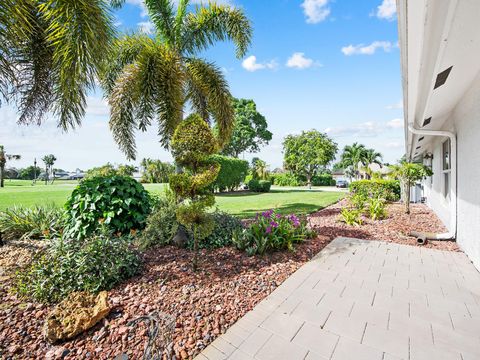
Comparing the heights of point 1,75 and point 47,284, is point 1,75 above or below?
above

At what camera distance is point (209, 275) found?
11.4ft

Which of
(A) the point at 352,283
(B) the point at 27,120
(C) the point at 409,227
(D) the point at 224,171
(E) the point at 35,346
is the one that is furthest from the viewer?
(D) the point at 224,171

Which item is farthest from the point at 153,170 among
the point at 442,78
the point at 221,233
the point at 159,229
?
the point at 442,78

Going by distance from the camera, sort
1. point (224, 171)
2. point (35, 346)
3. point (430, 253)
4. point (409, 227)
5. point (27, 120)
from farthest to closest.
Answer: point (224, 171), point (409, 227), point (27, 120), point (430, 253), point (35, 346)

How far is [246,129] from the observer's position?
32.9 meters

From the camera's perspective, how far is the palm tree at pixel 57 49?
354 cm

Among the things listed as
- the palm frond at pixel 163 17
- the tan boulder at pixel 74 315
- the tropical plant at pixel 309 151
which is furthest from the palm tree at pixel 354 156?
the tan boulder at pixel 74 315

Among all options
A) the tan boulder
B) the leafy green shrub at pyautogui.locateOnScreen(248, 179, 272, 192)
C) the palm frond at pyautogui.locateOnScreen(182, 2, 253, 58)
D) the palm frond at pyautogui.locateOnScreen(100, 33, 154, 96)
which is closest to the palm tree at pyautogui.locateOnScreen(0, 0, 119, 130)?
the palm frond at pyautogui.locateOnScreen(100, 33, 154, 96)

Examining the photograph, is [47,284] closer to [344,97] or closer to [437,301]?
[437,301]

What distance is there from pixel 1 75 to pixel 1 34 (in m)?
1.13

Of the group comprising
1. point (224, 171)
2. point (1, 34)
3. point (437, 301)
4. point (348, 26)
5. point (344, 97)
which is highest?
point (348, 26)

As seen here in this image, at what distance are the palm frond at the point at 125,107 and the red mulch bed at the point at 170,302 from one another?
363cm

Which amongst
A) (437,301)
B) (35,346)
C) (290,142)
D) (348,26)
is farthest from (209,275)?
(290,142)

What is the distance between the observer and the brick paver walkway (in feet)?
6.89
